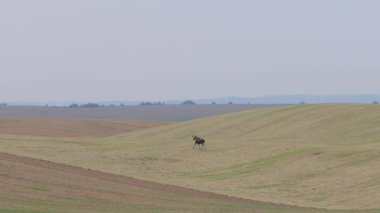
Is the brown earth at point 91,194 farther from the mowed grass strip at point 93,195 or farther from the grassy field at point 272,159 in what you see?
the grassy field at point 272,159

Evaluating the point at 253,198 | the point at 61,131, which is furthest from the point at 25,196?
the point at 61,131

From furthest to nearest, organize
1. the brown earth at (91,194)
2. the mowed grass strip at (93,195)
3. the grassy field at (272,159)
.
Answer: the grassy field at (272,159) → the brown earth at (91,194) → the mowed grass strip at (93,195)

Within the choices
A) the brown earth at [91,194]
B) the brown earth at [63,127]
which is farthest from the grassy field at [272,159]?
the brown earth at [63,127]

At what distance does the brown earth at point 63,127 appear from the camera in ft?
270

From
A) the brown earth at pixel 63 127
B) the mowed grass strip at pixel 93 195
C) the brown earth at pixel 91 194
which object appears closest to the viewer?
the mowed grass strip at pixel 93 195

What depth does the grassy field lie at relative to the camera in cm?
3672

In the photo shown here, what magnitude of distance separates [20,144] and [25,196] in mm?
28141

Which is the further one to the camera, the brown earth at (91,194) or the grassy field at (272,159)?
the grassy field at (272,159)

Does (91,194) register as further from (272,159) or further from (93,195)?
(272,159)

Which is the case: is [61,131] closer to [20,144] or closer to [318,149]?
[20,144]

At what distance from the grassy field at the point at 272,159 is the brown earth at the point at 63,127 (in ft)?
56.7

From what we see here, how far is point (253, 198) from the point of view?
35.0 m

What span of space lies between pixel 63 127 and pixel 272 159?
48.7 metres

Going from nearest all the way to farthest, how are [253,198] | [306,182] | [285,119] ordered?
1. [253,198]
2. [306,182]
3. [285,119]
